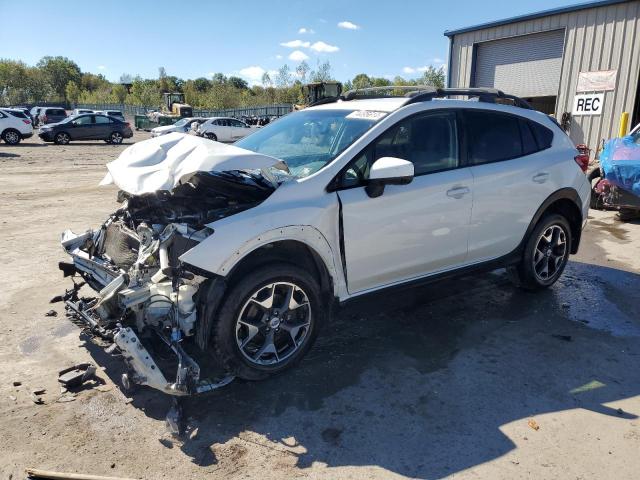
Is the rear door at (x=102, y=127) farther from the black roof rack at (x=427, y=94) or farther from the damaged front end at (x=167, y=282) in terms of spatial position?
the damaged front end at (x=167, y=282)

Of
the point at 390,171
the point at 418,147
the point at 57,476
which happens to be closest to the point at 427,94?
the point at 418,147

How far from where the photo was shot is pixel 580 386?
351 cm

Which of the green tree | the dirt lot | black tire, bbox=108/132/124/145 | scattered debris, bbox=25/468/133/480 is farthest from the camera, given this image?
the green tree

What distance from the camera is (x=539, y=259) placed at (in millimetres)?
5117

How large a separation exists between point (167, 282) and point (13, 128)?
25352mm

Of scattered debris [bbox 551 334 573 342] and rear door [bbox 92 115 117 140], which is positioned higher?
rear door [bbox 92 115 117 140]

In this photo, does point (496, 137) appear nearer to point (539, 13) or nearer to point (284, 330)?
point (284, 330)

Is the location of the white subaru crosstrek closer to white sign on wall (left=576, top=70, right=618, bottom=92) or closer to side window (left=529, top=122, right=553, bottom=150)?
side window (left=529, top=122, right=553, bottom=150)

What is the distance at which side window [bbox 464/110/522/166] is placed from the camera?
4.38 m

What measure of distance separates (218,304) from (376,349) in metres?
1.45

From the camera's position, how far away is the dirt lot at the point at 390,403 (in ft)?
9.04

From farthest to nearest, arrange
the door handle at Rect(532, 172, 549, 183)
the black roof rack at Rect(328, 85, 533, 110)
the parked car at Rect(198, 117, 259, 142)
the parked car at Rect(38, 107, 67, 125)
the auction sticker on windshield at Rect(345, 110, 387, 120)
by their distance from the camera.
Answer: the parked car at Rect(38, 107, 67, 125), the parked car at Rect(198, 117, 259, 142), the door handle at Rect(532, 172, 549, 183), the black roof rack at Rect(328, 85, 533, 110), the auction sticker on windshield at Rect(345, 110, 387, 120)

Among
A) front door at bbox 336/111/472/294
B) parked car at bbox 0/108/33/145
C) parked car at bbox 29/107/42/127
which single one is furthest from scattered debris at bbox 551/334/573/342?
parked car at bbox 29/107/42/127

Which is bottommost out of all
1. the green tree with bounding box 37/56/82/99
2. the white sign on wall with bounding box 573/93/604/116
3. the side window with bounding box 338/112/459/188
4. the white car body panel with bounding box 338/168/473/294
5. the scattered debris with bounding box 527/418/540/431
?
the scattered debris with bounding box 527/418/540/431
